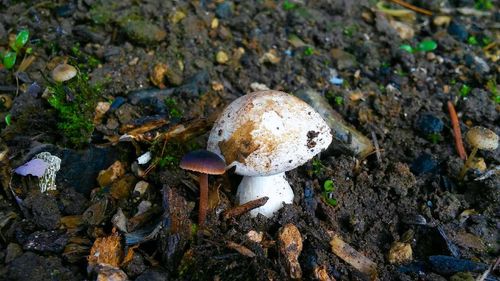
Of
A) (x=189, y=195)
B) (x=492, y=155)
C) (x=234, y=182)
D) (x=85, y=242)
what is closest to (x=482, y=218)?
(x=492, y=155)

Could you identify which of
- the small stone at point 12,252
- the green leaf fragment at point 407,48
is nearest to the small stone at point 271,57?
the green leaf fragment at point 407,48

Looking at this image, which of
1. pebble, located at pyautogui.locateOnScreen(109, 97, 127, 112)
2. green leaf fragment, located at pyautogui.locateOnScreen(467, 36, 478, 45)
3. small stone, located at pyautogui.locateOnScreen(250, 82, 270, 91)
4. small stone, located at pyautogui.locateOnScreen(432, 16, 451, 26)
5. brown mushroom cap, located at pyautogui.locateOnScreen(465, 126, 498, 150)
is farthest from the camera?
small stone, located at pyautogui.locateOnScreen(432, 16, 451, 26)

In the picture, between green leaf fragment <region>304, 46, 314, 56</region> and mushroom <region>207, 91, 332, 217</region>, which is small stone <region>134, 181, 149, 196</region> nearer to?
mushroom <region>207, 91, 332, 217</region>

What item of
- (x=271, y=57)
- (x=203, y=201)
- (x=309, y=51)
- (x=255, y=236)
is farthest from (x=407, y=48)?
(x=203, y=201)

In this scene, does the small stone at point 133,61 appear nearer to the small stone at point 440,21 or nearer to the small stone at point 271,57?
the small stone at point 271,57

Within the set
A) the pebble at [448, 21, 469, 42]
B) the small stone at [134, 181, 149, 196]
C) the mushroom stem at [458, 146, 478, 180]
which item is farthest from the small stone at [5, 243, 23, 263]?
the pebble at [448, 21, 469, 42]

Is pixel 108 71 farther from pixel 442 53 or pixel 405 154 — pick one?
pixel 442 53
